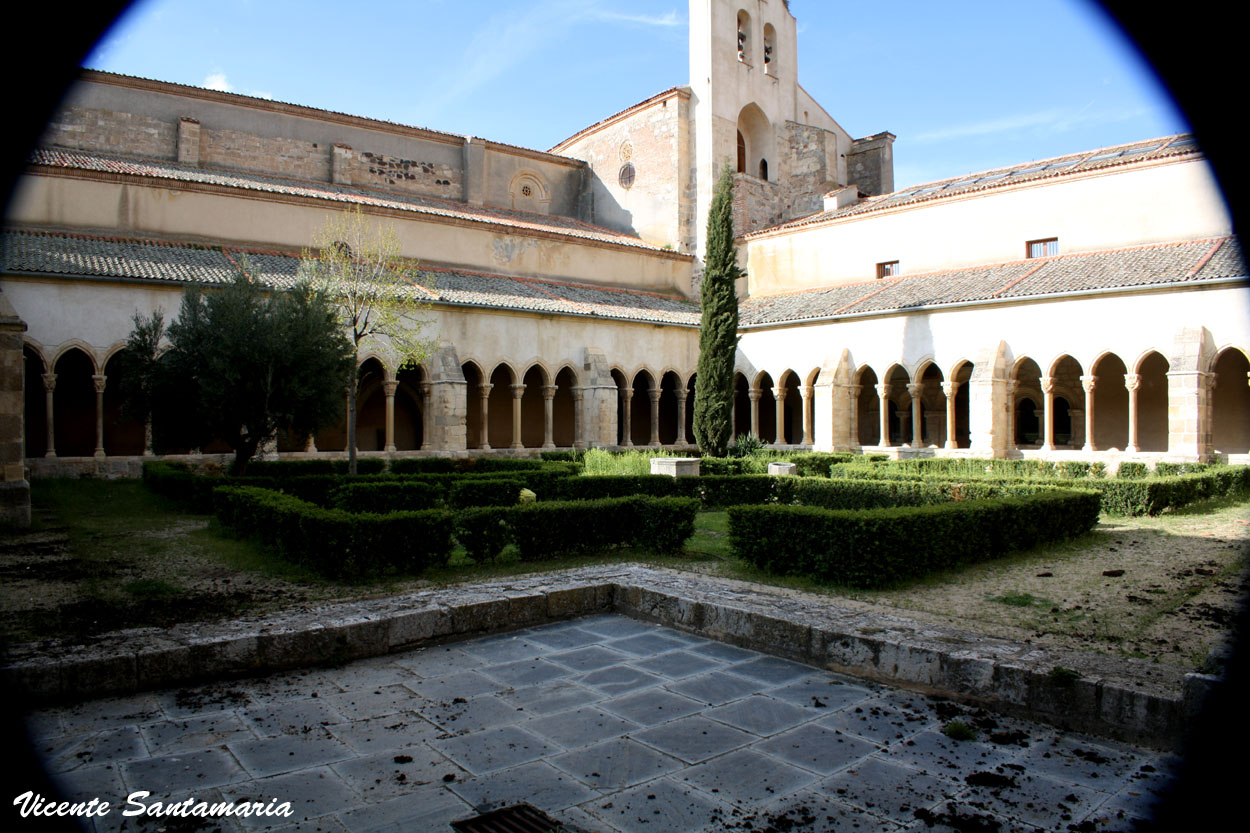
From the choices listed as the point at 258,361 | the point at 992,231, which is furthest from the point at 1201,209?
the point at 258,361

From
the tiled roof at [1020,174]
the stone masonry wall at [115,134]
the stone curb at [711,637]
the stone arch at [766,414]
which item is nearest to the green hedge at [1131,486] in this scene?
the stone curb at [711,637]

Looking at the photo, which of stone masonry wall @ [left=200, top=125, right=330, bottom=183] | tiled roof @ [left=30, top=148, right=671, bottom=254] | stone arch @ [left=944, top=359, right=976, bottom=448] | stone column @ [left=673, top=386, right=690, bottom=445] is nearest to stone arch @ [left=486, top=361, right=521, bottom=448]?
tiled roof @ [left=30, top=148, right=671, bottom=254]

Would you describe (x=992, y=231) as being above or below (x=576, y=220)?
below

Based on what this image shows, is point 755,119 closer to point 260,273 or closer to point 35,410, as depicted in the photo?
point 260,273

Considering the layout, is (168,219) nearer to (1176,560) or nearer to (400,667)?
(400,667)

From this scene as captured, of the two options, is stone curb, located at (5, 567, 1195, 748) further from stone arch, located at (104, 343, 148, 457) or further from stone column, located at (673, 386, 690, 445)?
stone column, located at (673, 386, 690, 445)

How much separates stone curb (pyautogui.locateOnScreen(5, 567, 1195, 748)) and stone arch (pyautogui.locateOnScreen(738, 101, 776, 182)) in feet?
88.6

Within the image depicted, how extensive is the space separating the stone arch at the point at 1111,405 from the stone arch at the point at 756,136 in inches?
590

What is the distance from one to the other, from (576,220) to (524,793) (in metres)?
28.7

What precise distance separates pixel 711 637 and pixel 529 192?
27.2 meters

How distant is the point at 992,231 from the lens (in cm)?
2141

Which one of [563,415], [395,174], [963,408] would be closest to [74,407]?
[395,174]

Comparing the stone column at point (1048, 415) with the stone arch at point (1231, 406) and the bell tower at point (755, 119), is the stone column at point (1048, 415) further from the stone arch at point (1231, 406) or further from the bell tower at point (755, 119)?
the bell tower at point (755, 119)

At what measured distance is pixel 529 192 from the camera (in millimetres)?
29828
